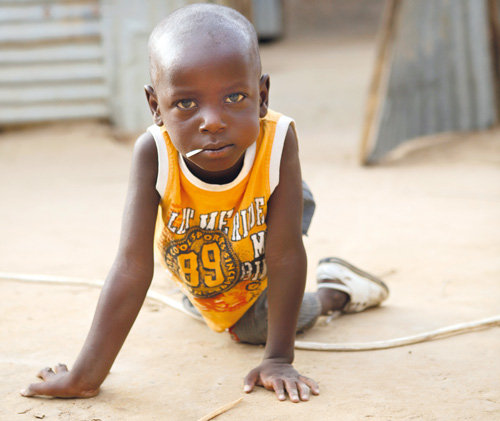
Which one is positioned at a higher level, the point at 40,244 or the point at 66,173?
the point at 40,244

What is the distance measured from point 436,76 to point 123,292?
490cm

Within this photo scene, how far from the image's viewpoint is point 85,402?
173cm

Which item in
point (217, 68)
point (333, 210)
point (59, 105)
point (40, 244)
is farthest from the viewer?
point (59, 105)

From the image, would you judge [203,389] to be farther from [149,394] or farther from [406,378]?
[406,378]

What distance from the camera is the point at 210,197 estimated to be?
72.6 inches

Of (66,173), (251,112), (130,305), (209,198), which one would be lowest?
(66,173)

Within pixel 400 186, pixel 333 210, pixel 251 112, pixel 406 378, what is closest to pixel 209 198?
pixel 251 112

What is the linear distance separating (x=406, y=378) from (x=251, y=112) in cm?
84

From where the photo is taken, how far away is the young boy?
161 centimetres

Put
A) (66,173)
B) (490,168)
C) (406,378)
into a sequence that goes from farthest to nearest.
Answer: (66,173) < (490,168) < (406,378)

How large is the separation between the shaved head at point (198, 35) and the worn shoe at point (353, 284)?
0.99 meters

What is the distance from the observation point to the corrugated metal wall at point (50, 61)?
6559 millimetres

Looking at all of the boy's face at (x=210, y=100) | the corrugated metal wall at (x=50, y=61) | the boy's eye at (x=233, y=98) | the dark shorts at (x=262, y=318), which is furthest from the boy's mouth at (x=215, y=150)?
the corrugated metal wall at (x=50, y=61)

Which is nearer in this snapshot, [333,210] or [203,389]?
[203,389]
